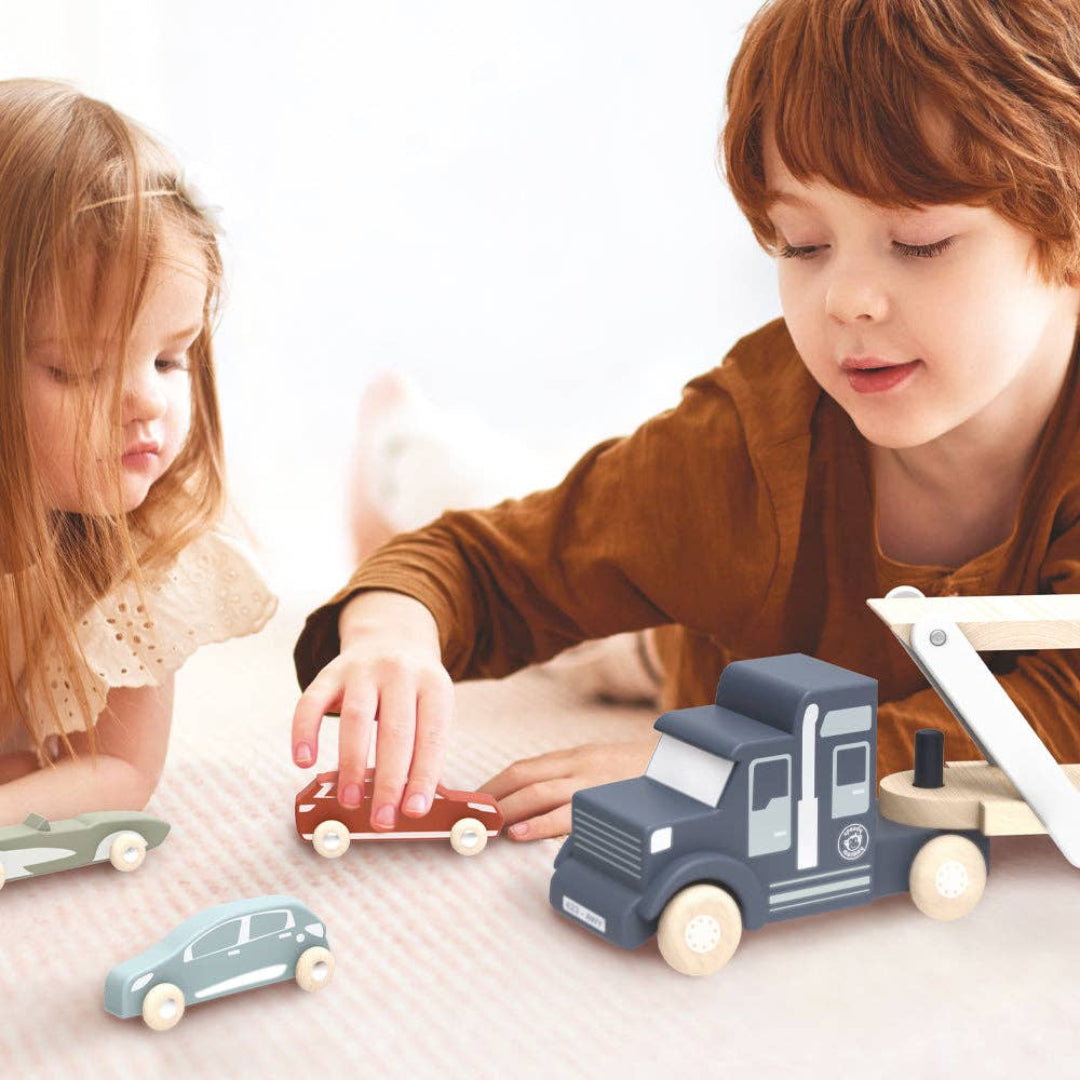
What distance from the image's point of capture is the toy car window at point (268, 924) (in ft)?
1.75

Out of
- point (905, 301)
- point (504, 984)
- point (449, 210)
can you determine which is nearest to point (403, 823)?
point (504, 984)

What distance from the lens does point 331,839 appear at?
663 millimetres

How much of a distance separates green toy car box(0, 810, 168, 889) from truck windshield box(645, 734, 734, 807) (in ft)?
0.76

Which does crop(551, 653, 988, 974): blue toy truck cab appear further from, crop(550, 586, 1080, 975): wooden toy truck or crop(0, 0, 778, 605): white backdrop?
→ crop(0, 0, 778, 605): white backdrop

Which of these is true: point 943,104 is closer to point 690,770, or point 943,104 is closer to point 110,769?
point 690,770

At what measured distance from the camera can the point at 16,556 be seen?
734 mm

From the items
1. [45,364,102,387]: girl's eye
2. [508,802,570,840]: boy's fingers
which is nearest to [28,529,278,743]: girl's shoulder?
[45,364,102,387]: girl's eye

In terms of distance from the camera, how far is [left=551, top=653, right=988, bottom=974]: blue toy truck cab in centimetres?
55

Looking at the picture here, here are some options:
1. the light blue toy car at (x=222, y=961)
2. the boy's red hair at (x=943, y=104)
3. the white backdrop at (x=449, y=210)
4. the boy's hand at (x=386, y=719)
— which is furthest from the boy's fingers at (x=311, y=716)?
the white backdrop at (x=449, y=210)

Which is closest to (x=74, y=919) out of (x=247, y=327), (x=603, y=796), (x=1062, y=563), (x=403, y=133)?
(x=603, y=796)

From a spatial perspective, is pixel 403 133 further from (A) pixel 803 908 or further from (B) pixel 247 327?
(A) pixel 803 908

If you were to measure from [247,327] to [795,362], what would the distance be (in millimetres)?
840

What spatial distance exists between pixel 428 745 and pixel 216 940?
170mm

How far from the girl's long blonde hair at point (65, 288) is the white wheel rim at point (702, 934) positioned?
344 mm
